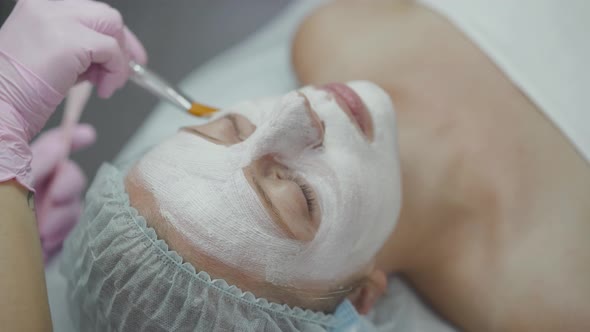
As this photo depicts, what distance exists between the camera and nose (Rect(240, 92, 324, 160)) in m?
0.93

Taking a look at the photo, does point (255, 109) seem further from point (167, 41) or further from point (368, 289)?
point (167, 41)

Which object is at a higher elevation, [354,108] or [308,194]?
[354,108]

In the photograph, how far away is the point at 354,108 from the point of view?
107 centimetres

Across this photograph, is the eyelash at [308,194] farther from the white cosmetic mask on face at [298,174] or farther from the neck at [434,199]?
the neck at [434,199]

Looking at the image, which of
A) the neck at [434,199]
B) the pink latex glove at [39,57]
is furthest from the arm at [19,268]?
the neck at [434,199]

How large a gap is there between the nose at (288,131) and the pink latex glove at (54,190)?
68cm

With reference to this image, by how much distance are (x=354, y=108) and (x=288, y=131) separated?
0.19 meters

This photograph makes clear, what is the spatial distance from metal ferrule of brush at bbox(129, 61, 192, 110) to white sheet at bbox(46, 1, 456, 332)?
0.19 meters

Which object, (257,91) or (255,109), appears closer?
(255,109)

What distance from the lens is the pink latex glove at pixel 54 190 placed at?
1.36 meters

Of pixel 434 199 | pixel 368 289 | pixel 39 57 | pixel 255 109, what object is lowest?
→ pixel 368 289

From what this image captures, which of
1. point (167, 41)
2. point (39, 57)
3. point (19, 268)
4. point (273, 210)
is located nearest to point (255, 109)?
point (273, 210)

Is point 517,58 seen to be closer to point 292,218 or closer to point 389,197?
point 389,197

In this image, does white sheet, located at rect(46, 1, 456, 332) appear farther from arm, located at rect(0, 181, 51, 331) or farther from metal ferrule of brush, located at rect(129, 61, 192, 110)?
arm, located at rect(0, 181, 51, 331)
